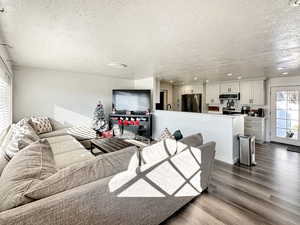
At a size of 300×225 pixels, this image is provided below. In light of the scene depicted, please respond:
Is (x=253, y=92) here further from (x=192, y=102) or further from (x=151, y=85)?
(x=151, y=85)

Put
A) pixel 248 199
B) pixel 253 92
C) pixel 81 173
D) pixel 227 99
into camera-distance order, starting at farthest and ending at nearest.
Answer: pixel 227 99
pixel 253 92
pixel 248 199
pixel 81 173

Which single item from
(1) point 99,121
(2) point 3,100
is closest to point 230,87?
(1) point 99,121

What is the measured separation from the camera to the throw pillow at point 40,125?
3645 millimetres

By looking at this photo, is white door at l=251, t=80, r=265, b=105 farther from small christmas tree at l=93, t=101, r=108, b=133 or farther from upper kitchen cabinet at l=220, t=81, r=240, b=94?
small christmas tree at l=93, t=101, r=108, b=133

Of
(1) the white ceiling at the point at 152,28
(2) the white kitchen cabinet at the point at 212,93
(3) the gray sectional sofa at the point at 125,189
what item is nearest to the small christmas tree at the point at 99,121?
(1) the white ceiling at the point at 152,28

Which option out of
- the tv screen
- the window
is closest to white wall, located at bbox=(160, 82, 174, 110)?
the tv screen

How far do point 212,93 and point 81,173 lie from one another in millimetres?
6507

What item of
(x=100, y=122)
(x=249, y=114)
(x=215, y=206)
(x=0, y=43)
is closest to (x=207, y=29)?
(x=215, y=206)

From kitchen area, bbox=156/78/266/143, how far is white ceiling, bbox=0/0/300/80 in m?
2.54

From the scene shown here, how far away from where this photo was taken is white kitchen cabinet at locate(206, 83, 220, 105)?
6.36 m

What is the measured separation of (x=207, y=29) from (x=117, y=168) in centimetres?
189

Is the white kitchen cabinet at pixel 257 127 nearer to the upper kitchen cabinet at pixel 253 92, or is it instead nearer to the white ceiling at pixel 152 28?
the upper kitchen cabinet at pixel 253 92

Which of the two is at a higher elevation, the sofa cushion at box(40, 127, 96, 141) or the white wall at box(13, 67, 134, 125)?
the white wall at box(13, 67, 134, 125)

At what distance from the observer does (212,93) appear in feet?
21.4
